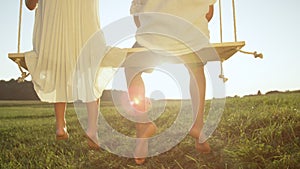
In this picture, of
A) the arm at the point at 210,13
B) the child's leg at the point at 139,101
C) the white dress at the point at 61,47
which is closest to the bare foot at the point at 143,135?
the child's leg at the point at 139,101

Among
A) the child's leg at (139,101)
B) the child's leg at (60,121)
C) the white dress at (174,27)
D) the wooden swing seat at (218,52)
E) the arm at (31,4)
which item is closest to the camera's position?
the wooden swing seat at (218,52)

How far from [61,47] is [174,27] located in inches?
38.5

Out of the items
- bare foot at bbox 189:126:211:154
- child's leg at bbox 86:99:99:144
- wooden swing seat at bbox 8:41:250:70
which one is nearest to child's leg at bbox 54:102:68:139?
child's leg at bbox 86:99:99:144

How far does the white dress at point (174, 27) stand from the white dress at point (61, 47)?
481 millimetres

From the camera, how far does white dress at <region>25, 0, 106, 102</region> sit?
3584 millimetres

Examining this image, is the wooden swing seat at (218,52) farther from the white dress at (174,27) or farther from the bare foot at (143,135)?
the bare foot at (143,135)

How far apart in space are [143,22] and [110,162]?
147 centimetres

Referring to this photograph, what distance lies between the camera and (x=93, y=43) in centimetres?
360

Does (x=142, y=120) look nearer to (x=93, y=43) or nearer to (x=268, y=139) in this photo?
(x=93, y=43)

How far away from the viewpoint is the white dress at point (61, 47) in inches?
141

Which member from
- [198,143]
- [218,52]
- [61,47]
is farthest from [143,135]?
[61,47]

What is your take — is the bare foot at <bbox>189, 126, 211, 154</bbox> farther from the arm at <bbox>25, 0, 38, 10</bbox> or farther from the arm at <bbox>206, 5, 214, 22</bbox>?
the arm at <bbox>25, 0, 38, 10</bbox>

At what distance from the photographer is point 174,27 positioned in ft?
11.0

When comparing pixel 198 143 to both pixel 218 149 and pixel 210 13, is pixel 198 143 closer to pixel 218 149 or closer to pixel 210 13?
pixel 218 149
